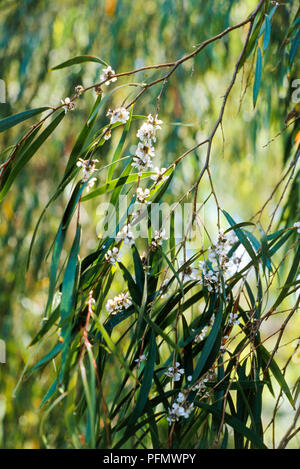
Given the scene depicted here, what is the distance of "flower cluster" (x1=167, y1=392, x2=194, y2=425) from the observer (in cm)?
Answer: 63

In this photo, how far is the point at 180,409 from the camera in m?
0.63

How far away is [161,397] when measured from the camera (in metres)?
0.69

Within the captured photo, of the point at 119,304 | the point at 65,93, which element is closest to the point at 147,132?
the point at 119,304

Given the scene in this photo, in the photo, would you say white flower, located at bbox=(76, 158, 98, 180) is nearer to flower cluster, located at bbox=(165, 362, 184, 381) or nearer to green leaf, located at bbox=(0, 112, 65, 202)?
green leaf, located at bbox=(0, 112, 65, 202)

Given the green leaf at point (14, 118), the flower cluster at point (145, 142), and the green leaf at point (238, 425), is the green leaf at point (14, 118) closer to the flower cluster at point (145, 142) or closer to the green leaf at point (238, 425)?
the flower cluster at point (145, 142)

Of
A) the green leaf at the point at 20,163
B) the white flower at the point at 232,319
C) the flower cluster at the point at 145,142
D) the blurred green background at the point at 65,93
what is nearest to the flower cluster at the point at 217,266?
the white flower at the point at 232,319

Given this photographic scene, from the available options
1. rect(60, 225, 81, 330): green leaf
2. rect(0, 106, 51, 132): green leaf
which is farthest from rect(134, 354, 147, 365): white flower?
rect(0, 106, 51, 132): green leaf

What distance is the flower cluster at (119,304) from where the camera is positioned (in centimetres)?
72

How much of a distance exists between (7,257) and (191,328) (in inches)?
38.6

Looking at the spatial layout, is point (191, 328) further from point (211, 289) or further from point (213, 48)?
point (213, 48)

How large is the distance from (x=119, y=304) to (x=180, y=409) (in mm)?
164

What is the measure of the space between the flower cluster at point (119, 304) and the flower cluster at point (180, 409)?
0.14 m
